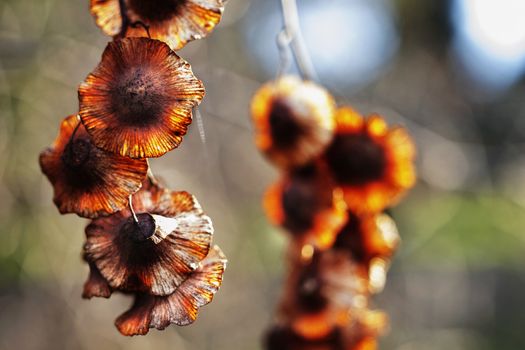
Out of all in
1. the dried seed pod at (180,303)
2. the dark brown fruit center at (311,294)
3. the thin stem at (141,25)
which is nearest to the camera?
the dried seed pod at (180,303)

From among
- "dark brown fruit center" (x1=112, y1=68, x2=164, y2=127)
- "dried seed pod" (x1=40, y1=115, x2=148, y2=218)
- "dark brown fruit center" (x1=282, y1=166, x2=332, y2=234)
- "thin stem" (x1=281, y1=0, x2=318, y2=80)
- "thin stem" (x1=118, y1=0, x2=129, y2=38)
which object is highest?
"thin stem" (x1=281, y1=0, x2=318, y2=80)

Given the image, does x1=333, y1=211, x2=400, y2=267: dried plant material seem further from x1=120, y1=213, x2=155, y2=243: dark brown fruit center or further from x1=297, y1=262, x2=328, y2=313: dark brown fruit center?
x1=120, y1=213, x2=155, y2=243: dark brown fruit center

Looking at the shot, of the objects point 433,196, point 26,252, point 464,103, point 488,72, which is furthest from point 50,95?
point 488,72

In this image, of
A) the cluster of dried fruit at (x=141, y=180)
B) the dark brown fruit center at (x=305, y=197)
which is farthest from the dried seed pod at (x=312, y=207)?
the cluster of dried fruit at (x=141, y=180)

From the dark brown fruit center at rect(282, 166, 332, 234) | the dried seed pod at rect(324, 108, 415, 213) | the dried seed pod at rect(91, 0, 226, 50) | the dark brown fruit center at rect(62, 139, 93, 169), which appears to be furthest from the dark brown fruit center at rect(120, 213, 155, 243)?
the dried seed pod at rect(324, 108, 415, 213)

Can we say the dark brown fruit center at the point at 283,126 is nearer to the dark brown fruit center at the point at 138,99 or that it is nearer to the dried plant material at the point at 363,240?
the dried plant material at the point at 363,240

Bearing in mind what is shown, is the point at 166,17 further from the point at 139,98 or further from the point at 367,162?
the point at 367,162
